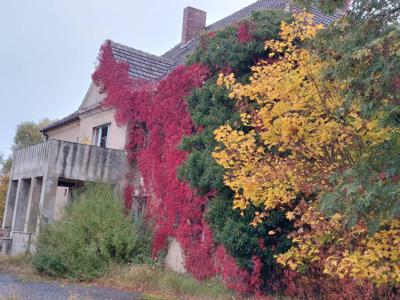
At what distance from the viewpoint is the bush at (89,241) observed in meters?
15.6

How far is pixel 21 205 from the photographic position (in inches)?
850

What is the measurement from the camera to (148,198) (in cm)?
1864

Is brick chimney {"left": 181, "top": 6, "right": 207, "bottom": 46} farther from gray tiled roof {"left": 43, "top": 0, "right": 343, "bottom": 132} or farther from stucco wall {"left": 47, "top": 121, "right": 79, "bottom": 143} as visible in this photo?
stucco wall {"left": 47, "top": 121, "right": 79, "bottom": 143}

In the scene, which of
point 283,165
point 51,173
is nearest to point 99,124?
point 51,173

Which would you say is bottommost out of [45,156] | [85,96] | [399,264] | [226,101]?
[399,264]

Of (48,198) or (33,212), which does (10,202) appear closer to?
(33,212)

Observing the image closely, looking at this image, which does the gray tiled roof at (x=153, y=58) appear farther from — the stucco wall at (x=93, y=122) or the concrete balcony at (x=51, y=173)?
the concrete balcony at (x=51, y=173)

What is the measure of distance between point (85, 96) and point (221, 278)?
43.4 ft

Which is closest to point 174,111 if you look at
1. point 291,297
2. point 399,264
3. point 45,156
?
point 45,156

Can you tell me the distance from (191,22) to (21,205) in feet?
40.2

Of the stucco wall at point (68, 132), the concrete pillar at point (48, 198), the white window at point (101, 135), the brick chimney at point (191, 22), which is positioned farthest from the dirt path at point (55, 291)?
the brick chimney at point (191, 22)

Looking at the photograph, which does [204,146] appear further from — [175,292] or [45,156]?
[45,156]

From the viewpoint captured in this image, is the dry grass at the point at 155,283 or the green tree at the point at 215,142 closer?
the green tree at the point at 215,142

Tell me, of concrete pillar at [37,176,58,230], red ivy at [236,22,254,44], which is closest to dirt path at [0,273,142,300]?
concrete pillar at [37,176,58,230]
